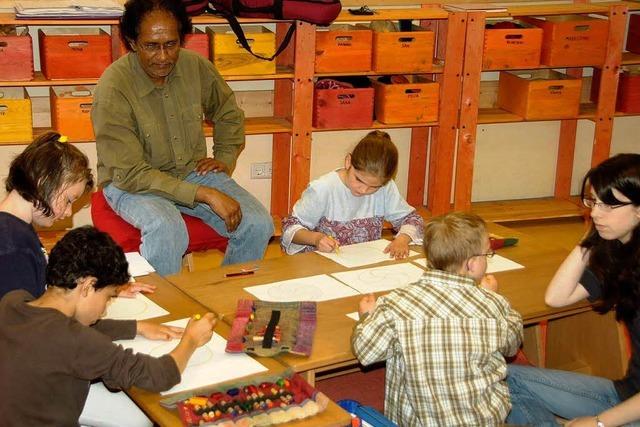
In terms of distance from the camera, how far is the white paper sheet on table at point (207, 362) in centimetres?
226

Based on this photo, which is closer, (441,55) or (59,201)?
(59,201)

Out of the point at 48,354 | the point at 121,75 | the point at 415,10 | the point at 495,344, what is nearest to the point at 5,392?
the point at 48,354

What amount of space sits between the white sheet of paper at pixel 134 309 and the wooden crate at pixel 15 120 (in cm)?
200

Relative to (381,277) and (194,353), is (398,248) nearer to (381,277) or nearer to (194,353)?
(381,277)

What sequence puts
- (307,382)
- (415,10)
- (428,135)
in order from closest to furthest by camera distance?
(307,382), (415,10), (428,135)

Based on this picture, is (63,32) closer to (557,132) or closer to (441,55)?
(441,55)

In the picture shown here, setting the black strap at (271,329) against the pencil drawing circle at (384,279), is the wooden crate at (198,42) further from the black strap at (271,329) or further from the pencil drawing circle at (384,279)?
the black strap at (271,329)

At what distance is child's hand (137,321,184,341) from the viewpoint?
8.07ft

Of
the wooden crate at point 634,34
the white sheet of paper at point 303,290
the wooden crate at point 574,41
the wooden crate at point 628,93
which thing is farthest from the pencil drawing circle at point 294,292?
the wooden crate at point 634,34

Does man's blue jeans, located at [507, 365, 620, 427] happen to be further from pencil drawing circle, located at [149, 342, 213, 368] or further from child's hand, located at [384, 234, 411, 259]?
pencil drawing circle, located at [149, 342, 213, 368]

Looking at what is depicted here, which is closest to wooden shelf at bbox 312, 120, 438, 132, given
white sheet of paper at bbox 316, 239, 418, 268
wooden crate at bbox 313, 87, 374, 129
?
wooden crate at bbox 313, 87, 374, 129

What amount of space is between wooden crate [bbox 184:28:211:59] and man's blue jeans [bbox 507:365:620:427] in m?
2.55

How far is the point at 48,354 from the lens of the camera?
2.10 m

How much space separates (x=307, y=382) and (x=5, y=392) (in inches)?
27.5
